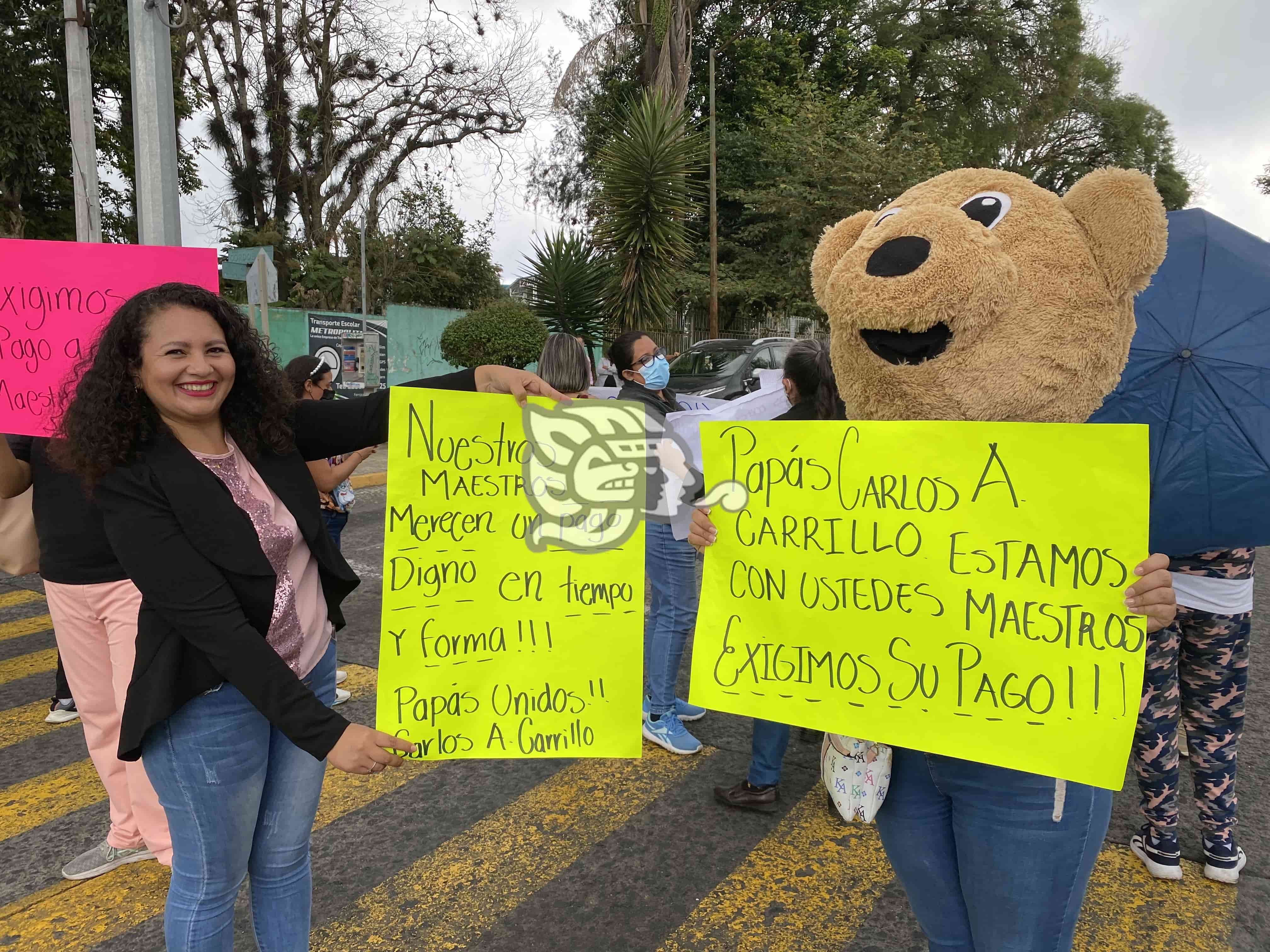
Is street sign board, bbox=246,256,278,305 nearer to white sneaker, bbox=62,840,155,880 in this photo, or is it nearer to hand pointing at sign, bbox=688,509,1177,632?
white sneaker, bbox=62,840,155,880

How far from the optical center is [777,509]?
181 centimetres

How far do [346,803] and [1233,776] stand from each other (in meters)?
3.06

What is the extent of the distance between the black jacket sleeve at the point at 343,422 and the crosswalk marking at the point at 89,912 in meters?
1.60

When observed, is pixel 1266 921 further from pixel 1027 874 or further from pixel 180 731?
pixel 180 731

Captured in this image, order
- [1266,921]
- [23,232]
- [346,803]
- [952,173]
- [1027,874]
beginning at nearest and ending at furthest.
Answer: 1. [1027,874]
2. [952,173]
3. [1266,921]
4. [346,803]
5. [23,232]

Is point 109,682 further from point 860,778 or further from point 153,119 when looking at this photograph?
point 153,119

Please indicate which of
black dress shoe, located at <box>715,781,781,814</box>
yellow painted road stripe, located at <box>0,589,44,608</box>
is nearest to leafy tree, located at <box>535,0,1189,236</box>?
yellow painted road stripe, located at <box>0,589,44,608</box>

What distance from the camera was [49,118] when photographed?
45.5 feet

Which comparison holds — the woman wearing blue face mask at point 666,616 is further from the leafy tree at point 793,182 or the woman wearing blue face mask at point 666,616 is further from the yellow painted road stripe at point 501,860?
the leafy tree at point 793,182

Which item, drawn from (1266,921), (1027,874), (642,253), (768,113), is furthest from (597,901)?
(768,113)

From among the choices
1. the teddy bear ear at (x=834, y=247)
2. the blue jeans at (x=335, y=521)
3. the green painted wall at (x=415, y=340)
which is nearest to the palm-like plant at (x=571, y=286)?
the green painted wall at (x=415, y=340)

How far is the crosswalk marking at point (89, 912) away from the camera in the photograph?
2406 mm

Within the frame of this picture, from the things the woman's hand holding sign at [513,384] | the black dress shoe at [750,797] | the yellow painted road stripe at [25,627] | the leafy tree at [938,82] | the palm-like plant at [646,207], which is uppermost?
the leafy tree at [938,82]

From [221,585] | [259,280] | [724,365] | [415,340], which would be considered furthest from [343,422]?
[415,340]
